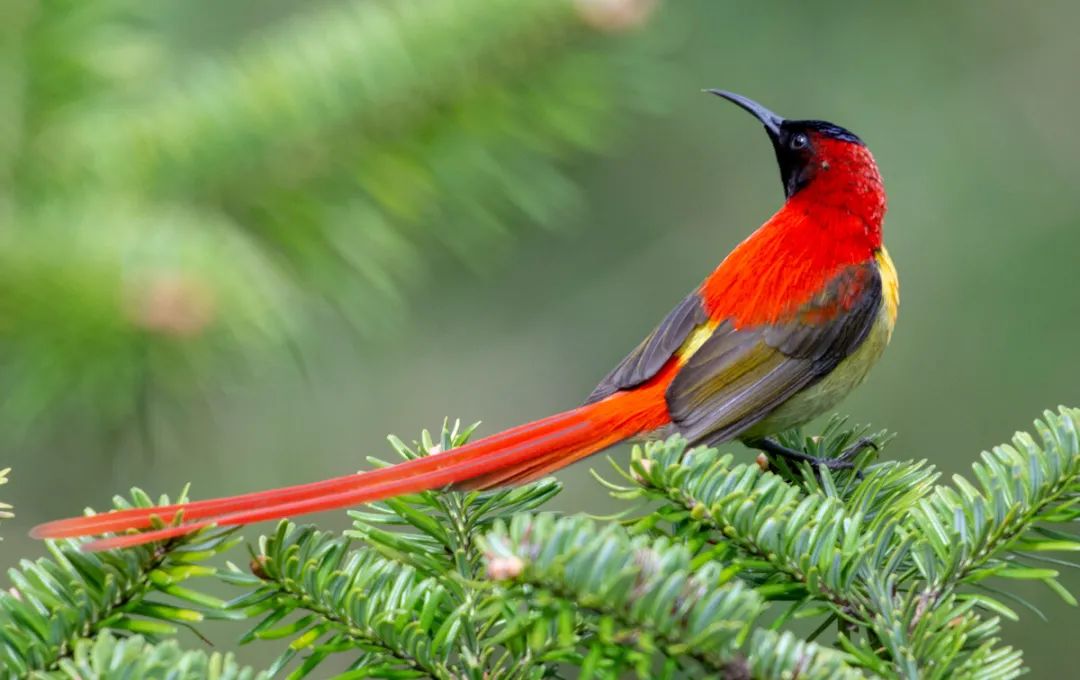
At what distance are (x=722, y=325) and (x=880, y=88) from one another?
7.03 ft

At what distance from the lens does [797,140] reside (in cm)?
330

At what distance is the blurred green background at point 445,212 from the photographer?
93.7 inches

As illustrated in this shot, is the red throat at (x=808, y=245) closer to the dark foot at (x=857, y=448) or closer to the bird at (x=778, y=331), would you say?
the bird at (x=778, y=331)

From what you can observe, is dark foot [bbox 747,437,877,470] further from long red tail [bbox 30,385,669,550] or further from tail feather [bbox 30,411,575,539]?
tail feather [bbox 30,411,575,539]

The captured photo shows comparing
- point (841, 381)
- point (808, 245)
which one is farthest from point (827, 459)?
point (808, 245)

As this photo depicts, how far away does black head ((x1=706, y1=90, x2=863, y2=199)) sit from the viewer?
325 cm

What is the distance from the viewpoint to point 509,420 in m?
5.04

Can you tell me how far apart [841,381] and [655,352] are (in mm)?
523

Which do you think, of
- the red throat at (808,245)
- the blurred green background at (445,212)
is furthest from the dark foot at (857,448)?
the blurred green background at (445,212)

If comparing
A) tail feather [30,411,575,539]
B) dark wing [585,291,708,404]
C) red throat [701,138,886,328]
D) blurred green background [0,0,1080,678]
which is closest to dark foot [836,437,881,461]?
dark wing [585,291,708,404]

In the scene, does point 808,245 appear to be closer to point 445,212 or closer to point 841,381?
point 841,381

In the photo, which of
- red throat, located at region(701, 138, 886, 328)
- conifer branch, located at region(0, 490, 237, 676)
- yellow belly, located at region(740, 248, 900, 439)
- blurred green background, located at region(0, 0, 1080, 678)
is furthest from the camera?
red throat, located at region(701, 138, 886, 328)

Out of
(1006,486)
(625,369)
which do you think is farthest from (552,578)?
(625,369)

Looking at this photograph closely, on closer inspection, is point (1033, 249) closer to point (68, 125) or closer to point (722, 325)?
point (722, 325)
